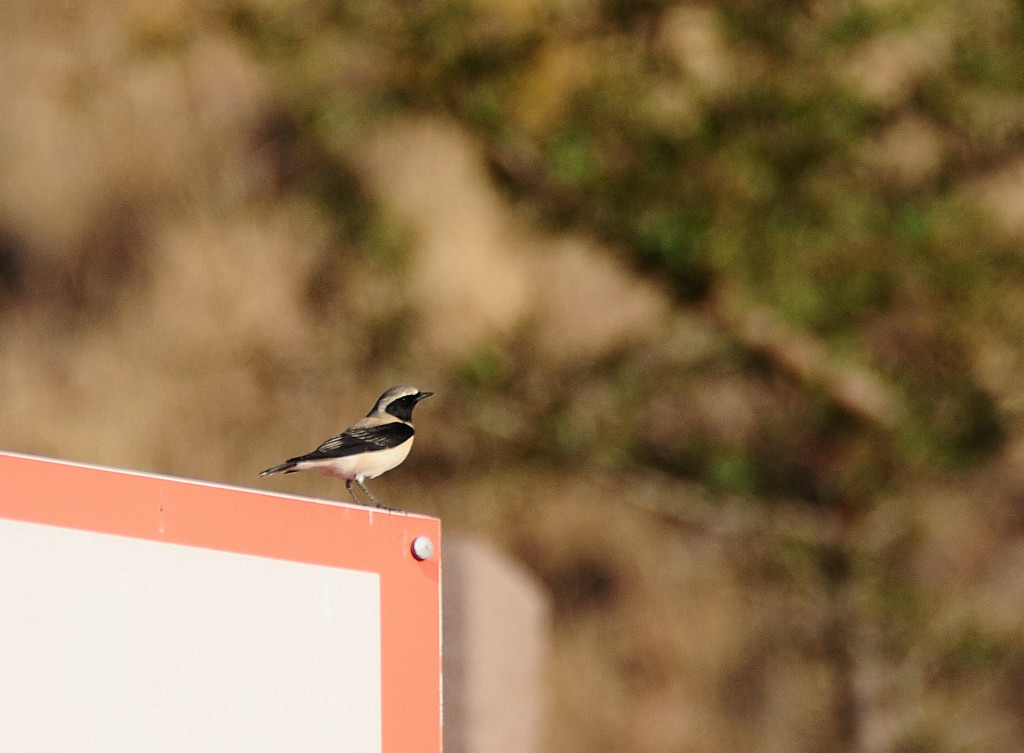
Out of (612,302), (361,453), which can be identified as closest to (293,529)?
(361,453)

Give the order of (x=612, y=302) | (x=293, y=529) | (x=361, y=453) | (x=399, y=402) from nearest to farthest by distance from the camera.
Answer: (x=293, y=529)
(x=361, y=453)
(x=399, y=402)
(x=612, y=302)

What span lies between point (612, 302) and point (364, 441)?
12.0ft

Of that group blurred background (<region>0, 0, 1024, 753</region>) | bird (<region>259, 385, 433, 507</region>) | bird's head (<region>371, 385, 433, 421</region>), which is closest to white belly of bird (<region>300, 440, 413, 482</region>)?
bird (<region>259, 385, 433, 507</region>)

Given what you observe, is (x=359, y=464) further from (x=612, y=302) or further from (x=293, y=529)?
(x=612, y=302)

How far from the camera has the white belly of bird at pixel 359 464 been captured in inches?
91.4

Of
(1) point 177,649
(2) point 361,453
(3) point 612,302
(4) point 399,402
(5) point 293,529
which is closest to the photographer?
(1) point 177,649

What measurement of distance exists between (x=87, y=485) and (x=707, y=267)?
3453mm

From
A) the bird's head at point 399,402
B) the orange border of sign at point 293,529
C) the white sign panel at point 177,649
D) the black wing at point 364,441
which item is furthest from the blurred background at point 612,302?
the white sign panel at point 177,649

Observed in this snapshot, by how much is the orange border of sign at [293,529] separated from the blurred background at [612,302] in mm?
2960

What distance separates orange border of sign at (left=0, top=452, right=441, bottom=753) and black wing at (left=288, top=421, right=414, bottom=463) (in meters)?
0.40

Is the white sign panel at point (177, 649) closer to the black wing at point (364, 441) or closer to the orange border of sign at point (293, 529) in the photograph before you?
the orange border of sign at point (293, 529)

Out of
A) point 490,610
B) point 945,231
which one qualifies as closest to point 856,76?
point 945,231

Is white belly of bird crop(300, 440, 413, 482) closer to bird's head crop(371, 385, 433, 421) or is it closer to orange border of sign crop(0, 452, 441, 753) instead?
bird's head crop(371, 385, 433, 421)

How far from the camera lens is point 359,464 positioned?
2.35 meters
